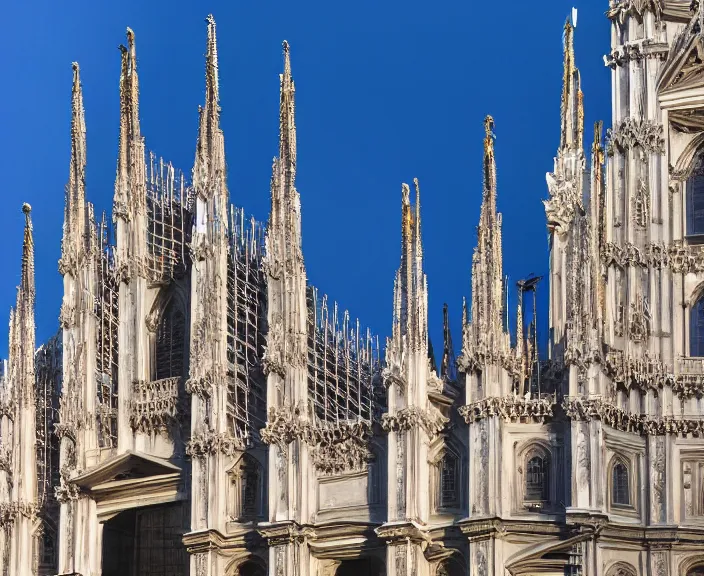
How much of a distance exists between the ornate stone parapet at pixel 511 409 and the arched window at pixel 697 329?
19.9ft

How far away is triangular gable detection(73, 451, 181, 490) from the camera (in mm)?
68438

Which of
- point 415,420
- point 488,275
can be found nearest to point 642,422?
point 488,275

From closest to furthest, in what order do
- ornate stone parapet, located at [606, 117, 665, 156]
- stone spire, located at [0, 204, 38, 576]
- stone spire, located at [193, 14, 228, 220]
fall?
ornate stone parapet, located at [606, 117, 665, 156] < stone spire, located at [193, 14, 228, 220] < stone spire, located at [0, 204, 38, 576]

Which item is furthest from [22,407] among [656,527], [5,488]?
[656,527]

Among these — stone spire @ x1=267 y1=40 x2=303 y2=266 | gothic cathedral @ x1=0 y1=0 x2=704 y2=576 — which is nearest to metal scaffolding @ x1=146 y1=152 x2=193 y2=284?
gothic cathedral @ x1=0 y1=0 x2=704 y2=576

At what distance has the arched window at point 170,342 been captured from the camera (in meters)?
71.2

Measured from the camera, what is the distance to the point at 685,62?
6812cm

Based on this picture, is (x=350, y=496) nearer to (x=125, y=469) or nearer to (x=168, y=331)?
(x=125, y=469)

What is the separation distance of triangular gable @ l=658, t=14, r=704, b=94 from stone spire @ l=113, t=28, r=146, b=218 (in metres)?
18.0

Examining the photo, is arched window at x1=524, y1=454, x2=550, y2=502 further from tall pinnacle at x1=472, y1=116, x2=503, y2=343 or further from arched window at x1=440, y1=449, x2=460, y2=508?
tall pinnacle at x1=472, y1=116, x2=503, y2=343

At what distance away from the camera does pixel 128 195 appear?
72188mm

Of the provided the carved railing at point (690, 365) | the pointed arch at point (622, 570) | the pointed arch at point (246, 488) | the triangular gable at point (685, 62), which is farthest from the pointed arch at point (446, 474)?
the triangular gable at point (685, 62)

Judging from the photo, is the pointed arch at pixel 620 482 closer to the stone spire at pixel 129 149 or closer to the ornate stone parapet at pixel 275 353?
the ornate stone parapet at pixel 275 353

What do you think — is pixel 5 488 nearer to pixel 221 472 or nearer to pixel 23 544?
pixel 23 544
